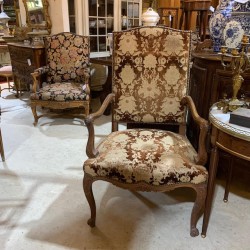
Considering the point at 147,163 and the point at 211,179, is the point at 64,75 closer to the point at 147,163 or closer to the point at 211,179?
the point at 147,163

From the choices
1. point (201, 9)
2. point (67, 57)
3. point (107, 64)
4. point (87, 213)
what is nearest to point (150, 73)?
point (87, 213)

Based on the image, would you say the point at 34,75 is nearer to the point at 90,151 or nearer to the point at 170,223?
the point at 90,151

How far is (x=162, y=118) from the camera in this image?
184cm

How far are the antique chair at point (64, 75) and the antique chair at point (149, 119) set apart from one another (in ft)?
4.41

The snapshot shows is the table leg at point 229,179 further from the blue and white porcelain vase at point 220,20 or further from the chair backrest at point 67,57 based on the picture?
the chair backrest at point 67,57

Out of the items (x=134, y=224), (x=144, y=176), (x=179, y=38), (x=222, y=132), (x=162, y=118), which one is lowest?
(x=134, y=224)

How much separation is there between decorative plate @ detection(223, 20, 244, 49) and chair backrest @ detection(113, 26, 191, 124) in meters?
0.27

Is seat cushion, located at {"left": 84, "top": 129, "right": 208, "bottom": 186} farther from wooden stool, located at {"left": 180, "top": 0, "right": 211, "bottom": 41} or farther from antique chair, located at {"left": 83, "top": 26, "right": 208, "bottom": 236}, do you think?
wooden stool, located at {"left": 180, "top": 0, "right": 211, "bottom": 41}

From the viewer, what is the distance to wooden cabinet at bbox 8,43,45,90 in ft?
11.9

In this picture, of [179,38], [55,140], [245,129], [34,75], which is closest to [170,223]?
[245,129]

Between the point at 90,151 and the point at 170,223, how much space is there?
2.26 ft

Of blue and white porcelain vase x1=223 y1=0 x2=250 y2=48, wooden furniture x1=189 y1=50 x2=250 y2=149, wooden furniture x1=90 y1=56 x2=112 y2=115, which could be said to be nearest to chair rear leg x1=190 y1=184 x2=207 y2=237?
wooden furniture x1=189 y1=50 x2=250 y2=149

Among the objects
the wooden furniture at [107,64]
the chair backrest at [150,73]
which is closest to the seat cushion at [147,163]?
the chair backrest at [150,73]

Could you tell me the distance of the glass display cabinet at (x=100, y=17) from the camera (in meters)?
3.82
